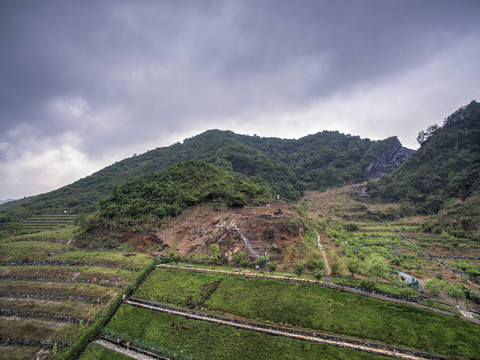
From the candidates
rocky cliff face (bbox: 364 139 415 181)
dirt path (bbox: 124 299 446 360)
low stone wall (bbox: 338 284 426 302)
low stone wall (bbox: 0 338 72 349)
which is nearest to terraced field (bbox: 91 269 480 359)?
dirt path (bbox: 124 299 446 360)

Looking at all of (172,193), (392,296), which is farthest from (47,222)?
(392,296)

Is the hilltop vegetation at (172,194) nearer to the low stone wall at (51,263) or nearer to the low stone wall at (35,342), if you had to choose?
the low stone wall at (51,263)

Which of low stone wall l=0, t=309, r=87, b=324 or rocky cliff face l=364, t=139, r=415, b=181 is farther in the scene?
rocky cliff face l=364, t=139, r=415, b=181

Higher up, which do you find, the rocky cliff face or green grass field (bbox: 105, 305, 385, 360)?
the rocky cliff face

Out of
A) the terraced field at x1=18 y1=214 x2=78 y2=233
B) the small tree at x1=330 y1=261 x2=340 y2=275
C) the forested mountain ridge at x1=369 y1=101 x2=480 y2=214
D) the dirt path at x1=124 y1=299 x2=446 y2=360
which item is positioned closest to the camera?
the dirt path at x1=124 y1=299 x2=446 y2=360

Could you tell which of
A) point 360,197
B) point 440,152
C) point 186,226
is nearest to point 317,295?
point 186,226

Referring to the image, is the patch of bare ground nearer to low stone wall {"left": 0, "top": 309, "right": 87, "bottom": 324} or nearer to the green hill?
the green hill

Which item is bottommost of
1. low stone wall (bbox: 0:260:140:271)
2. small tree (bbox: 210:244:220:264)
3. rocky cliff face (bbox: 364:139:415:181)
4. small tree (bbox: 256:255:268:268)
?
small tree (bbox: 256:255:268:268)

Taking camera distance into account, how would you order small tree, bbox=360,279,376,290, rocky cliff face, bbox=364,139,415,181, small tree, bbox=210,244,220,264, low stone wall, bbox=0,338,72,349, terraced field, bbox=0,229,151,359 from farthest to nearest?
rocky cliff face, bbox=364,139,415,181 → small tree, bbox=210,244,220,264 → small tree, bbox=360,279,376,290 → terraced field, bbox=0,229,151,359 → low stone wall, bbox=0,338,72,349
